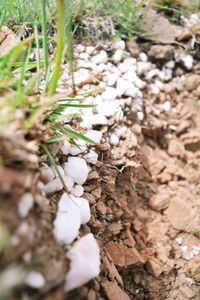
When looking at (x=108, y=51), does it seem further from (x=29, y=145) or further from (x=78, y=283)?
(x=78, y=283)

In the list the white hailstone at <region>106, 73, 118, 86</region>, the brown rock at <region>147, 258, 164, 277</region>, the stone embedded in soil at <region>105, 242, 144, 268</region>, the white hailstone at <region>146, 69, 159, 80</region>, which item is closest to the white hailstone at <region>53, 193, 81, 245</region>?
the stone embedded in soil at <region>105, 242, 144, 268</region>

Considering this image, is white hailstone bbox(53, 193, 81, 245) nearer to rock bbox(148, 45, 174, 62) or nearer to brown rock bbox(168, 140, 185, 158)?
brown rock bbox(168, 140, 185, 158)

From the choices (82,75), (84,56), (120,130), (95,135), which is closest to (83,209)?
(95,135)

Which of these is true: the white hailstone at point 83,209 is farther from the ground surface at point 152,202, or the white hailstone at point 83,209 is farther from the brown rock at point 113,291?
the brown rock at point 113,291

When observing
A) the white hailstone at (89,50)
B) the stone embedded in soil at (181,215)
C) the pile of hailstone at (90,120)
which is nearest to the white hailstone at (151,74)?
the pile of hailstone at (90,120)

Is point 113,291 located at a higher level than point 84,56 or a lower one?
lower

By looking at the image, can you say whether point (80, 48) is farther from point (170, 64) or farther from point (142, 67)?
point (170, 64)
